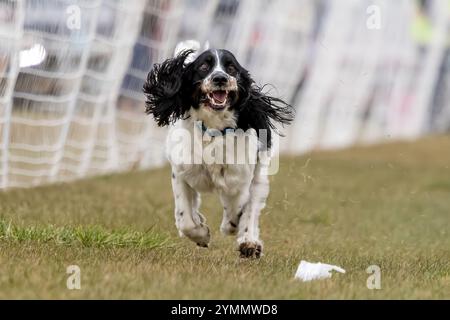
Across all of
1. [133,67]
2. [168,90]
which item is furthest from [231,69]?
[133,67]

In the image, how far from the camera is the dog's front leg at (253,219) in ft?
18.9

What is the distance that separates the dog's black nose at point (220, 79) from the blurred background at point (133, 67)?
2.58m

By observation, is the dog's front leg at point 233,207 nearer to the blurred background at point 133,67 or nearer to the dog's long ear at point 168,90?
the dog's long ear at point 168,90

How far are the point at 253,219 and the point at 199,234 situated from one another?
Answer: 12.9 inches

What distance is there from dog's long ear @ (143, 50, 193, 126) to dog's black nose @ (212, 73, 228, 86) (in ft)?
1.14

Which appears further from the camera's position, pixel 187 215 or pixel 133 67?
pixel 133 67

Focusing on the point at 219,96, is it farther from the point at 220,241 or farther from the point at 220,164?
the point at 220,241

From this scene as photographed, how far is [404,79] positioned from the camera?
79.8ft

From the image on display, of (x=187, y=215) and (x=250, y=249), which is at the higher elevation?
(x=187, y=215)

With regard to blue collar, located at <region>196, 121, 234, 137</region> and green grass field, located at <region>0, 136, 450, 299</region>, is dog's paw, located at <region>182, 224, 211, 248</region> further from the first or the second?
blue collar, located at <region>196, 121, 234, 137</region>

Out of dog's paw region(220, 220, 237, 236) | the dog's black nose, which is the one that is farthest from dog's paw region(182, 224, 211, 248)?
the dog's black nose

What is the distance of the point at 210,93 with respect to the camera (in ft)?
18.9

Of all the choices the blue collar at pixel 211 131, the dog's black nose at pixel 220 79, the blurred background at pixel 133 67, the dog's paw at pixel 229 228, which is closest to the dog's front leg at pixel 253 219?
the dog's paw at pixel 229 228

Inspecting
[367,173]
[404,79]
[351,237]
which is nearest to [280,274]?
[351,237]
